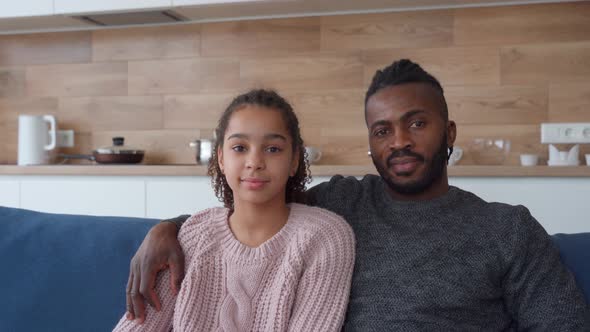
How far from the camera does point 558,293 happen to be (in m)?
1.08

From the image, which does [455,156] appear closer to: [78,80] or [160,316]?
[160,316]

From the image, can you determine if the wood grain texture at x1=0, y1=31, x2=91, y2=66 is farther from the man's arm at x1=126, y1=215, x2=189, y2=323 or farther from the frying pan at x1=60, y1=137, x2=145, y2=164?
the man's arm at x1=126, y1=215, x2=189, y2=323

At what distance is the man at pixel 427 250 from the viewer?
112cm

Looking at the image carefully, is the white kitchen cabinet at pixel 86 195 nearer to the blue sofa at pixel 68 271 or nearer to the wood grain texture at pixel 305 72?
the wood grain texture at pixel 305 72

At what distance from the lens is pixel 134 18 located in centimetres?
299

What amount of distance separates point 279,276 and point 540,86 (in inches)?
77.2

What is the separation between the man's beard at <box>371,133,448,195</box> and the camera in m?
1.24

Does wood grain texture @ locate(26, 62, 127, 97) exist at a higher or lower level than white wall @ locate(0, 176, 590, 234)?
higher

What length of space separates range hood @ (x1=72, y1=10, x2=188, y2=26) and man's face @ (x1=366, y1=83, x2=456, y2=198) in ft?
6.08

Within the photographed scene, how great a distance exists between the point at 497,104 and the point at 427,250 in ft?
5.68

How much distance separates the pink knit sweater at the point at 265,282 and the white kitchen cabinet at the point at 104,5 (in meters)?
1.76

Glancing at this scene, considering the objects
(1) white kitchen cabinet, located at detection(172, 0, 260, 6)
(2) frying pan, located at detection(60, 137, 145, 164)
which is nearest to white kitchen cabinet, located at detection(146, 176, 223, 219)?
(2) frying pan, located at detection(60, 137, 145, 164)

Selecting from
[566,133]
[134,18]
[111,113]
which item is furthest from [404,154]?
[111,113]

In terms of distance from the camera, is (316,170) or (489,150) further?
(489,150)
